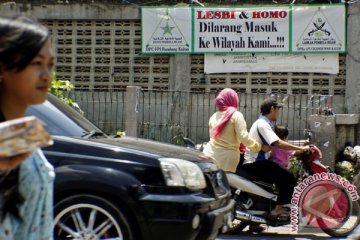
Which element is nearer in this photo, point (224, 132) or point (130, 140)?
point (130, 140)

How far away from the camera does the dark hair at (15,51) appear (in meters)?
1.87

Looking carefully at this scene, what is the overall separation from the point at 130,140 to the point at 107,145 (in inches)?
26.6

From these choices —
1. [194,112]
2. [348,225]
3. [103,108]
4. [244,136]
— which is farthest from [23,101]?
[103,108]

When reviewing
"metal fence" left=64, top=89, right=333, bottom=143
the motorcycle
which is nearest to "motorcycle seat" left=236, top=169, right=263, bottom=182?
the motorcycle

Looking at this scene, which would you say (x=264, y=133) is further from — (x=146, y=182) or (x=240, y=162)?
(x=146, y=182)

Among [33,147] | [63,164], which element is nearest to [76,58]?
[63,164]

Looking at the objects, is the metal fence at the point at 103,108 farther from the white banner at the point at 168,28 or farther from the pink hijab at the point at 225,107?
the pink hijab at the point at 225,107

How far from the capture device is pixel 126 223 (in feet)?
14.9

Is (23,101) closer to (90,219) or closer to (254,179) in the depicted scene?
(90,219)

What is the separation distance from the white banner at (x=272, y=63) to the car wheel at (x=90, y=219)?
7.06m

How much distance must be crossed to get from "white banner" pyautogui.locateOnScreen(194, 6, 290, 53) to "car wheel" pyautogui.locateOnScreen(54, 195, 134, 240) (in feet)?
23.1

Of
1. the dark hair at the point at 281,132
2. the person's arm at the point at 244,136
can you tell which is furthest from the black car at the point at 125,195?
the dark hair at the point at 281,132

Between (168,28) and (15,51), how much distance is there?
9558 millimetres

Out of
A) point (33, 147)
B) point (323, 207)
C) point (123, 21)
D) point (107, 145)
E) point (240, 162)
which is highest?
point (123, 21)
